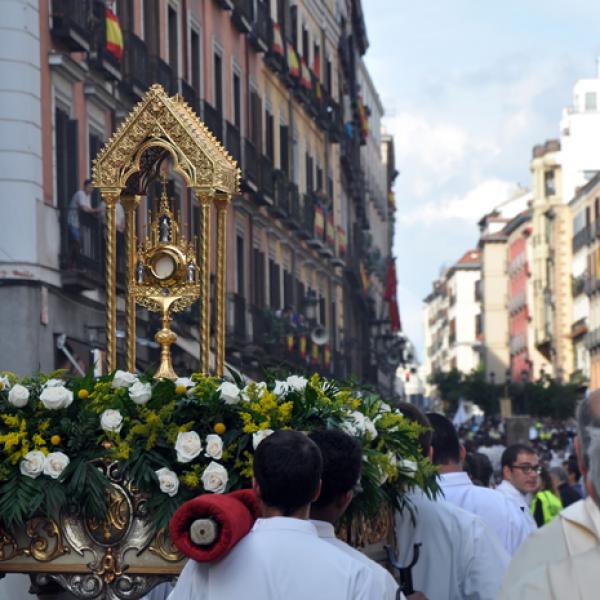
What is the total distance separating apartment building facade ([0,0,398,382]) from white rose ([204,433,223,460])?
1700 mm

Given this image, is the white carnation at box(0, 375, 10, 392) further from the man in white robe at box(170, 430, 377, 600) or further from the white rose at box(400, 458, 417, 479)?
the man in white robe at box(170, 430, 377, 600)

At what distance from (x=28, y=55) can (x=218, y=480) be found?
45.7 feet

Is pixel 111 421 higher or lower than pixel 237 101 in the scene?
lower

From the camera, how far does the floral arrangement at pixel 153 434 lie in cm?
734

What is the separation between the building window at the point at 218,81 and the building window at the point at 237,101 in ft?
4.33

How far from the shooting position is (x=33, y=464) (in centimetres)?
738

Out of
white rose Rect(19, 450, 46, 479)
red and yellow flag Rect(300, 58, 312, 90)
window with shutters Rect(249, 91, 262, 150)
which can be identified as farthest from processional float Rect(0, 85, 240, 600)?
red and yellow flag Rect(300, 58, 312, 90)

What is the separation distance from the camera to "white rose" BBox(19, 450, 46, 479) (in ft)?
24.2

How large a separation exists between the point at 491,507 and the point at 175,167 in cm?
226

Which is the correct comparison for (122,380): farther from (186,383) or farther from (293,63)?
(293,63)

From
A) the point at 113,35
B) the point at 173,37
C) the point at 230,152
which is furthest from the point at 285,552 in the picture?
the point at 230,152

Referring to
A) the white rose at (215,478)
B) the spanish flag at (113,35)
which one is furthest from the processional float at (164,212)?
the spanish flag at (113,35)

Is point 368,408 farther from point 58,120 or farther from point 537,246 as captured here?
point 537,246

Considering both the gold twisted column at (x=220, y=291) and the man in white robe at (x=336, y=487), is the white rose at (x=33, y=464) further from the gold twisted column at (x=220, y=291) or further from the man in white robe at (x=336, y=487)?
the gold twisted column at (x=220, y=291)
